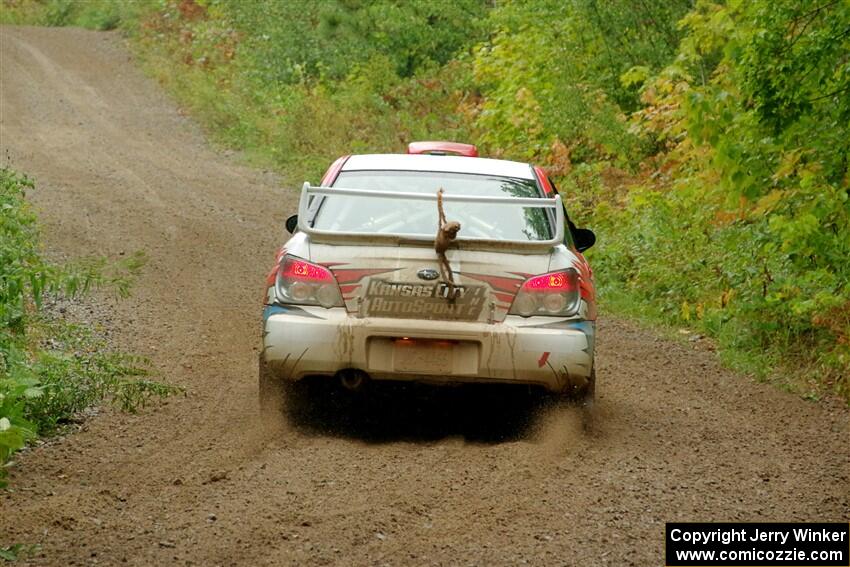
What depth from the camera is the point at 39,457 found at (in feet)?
22.2

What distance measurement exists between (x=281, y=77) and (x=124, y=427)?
741 inches

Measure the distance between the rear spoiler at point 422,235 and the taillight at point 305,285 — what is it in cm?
20

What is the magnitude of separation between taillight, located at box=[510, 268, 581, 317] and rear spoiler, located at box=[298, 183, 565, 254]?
7.7 inches

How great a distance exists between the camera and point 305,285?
23.1 ft

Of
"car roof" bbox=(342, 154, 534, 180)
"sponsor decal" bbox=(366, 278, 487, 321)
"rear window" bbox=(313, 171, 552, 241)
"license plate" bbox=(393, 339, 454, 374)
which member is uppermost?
"car roof" bbox=(342, 154, 534, 180)

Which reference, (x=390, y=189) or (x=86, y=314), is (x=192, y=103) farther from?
(x=390, y=189)

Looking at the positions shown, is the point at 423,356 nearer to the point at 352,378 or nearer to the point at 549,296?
the point at 352,378

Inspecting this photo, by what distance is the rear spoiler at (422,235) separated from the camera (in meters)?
7.02

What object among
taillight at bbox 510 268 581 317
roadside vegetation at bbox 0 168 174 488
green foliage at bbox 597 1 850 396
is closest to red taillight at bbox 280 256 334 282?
roadside vegetation at bbox 0 168 174 488

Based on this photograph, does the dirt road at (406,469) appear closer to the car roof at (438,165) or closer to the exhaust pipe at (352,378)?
the exhaust pipe at (352,378)

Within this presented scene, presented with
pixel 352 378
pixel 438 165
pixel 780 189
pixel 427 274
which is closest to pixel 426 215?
pixel 438 165

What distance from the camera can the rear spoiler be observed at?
23.0 feet

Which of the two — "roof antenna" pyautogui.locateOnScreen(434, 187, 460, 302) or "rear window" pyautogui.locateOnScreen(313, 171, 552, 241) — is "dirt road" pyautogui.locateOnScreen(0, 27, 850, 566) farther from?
"rear window" pyautogui.locateOnScreen(313, 171, 552, 241)

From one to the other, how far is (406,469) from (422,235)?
135 centimetres
